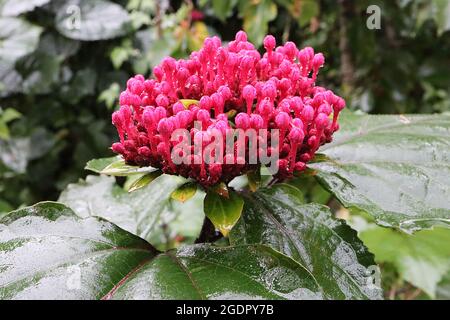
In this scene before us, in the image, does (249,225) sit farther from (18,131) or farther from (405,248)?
(18,131)

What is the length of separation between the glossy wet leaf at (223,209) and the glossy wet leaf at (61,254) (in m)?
0.10

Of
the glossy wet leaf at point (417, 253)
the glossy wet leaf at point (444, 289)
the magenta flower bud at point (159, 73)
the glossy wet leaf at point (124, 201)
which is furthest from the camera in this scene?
the glossy wet leaf at point (444, 289)

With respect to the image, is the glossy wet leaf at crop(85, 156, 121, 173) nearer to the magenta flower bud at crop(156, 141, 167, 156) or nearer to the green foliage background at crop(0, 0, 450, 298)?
the magenta flower bud at crop(156, 141, 167, 156)

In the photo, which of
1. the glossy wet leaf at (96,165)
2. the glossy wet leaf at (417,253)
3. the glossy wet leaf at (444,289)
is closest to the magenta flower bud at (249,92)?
the glossy wet leaf at (96,165)

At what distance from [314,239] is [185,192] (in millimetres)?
197

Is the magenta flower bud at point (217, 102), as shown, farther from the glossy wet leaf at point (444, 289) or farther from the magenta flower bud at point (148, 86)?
the glossy wet leaf at point (444, 289)

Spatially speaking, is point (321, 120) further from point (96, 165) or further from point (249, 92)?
point (96, 165)

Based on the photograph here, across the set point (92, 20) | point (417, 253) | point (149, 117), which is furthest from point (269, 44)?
point (92, 20)

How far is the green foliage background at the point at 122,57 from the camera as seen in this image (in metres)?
2.18

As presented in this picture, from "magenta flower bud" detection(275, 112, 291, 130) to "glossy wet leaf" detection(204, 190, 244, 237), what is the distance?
13cm

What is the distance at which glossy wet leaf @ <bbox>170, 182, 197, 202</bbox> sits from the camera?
2.31 feet

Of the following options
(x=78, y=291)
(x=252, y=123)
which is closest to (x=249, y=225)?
(x=252, y=123)

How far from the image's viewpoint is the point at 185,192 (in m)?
0.71
